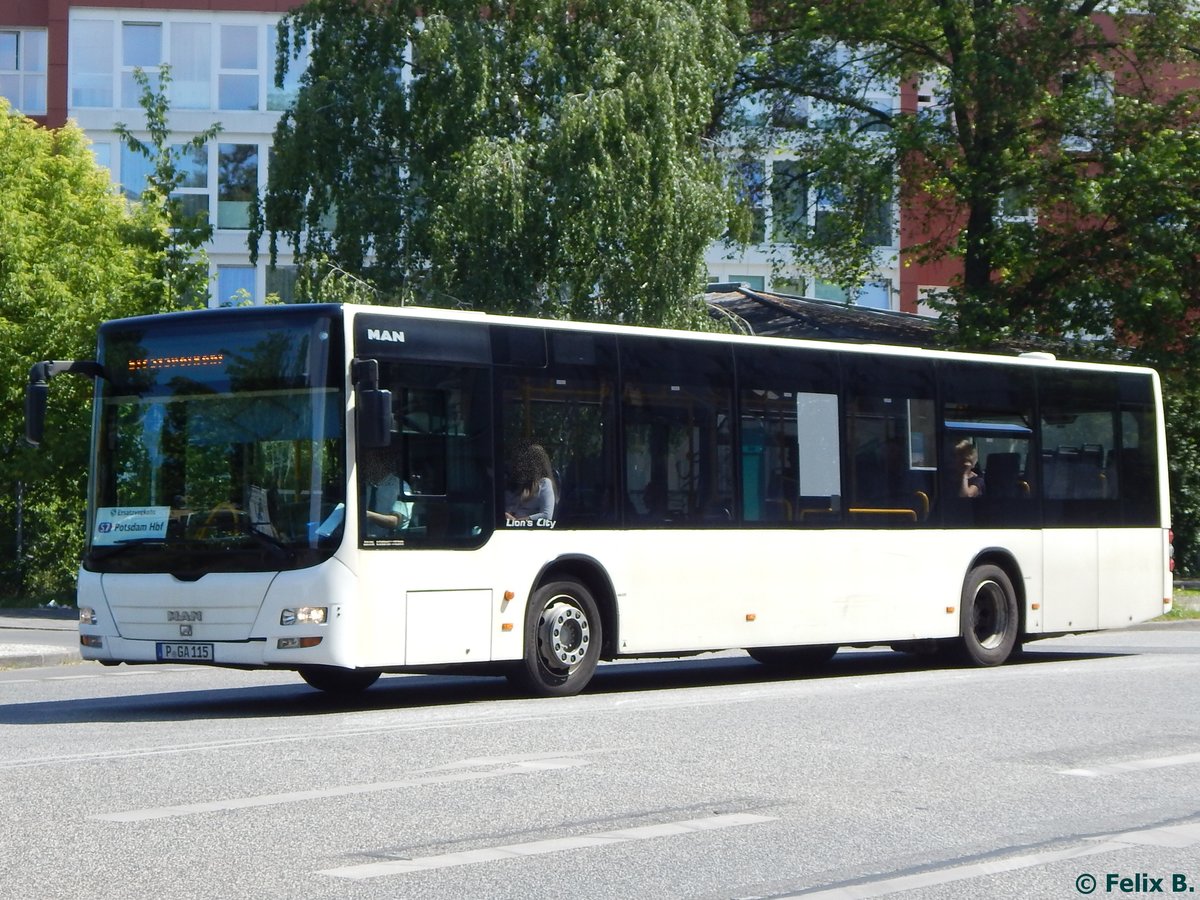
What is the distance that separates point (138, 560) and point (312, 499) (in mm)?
1497

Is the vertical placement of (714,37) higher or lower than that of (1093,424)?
higher

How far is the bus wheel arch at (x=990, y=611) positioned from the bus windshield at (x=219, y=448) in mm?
7413

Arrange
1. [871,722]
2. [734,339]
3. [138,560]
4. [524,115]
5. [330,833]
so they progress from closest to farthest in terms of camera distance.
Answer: [330,833]
[871,722]
[138,560]
[734,339]
[524,115]

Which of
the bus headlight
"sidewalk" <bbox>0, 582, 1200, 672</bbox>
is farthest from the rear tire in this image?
"sidewalk" <bbox>0, 582, 1200, 672</bbox>

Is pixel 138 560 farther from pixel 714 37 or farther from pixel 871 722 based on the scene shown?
pixel 714 37

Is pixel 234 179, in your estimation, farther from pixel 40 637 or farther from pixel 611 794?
pixel 611 794

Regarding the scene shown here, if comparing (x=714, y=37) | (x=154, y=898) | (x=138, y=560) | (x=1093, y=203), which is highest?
(x=714, y=37)

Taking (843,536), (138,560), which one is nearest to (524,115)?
(843,536)

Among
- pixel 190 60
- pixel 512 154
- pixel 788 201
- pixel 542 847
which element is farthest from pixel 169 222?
pixel 542 847

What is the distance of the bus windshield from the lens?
12844 mm

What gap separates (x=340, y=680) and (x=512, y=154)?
1380cm

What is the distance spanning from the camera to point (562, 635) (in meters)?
14.2

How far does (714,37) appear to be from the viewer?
99.7ft

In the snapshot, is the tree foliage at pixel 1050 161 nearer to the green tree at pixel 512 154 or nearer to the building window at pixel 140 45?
the green tree at pixel 512 154
